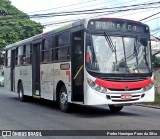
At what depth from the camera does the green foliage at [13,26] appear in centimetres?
4194

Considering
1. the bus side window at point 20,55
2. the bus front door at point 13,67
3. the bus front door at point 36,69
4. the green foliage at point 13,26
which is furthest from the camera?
the green foliage at point 13,26

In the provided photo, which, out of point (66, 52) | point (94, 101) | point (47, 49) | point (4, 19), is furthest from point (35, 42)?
point (4, 19)

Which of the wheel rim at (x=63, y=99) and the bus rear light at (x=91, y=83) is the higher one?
the bus rear light at (x=91, y=83)

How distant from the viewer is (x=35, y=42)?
1636 cm

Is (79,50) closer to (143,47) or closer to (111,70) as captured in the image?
(111,70)

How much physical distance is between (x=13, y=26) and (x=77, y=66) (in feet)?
106

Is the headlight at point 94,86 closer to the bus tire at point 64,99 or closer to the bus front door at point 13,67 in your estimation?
the bus tire at point 64,99

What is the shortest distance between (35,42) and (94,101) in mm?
5817

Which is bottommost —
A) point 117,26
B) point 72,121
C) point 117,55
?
point 72,121

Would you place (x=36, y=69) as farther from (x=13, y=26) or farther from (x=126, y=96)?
(x=13, y=26)

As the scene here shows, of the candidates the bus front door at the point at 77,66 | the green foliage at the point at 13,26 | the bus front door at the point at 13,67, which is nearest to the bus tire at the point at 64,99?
the bus front door at the point at 77,66

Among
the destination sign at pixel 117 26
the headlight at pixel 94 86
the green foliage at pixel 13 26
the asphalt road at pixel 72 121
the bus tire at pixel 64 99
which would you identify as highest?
the green foliage at pixel 13 26

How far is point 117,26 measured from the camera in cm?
1219

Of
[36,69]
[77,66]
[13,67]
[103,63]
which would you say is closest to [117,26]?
[103,63]
